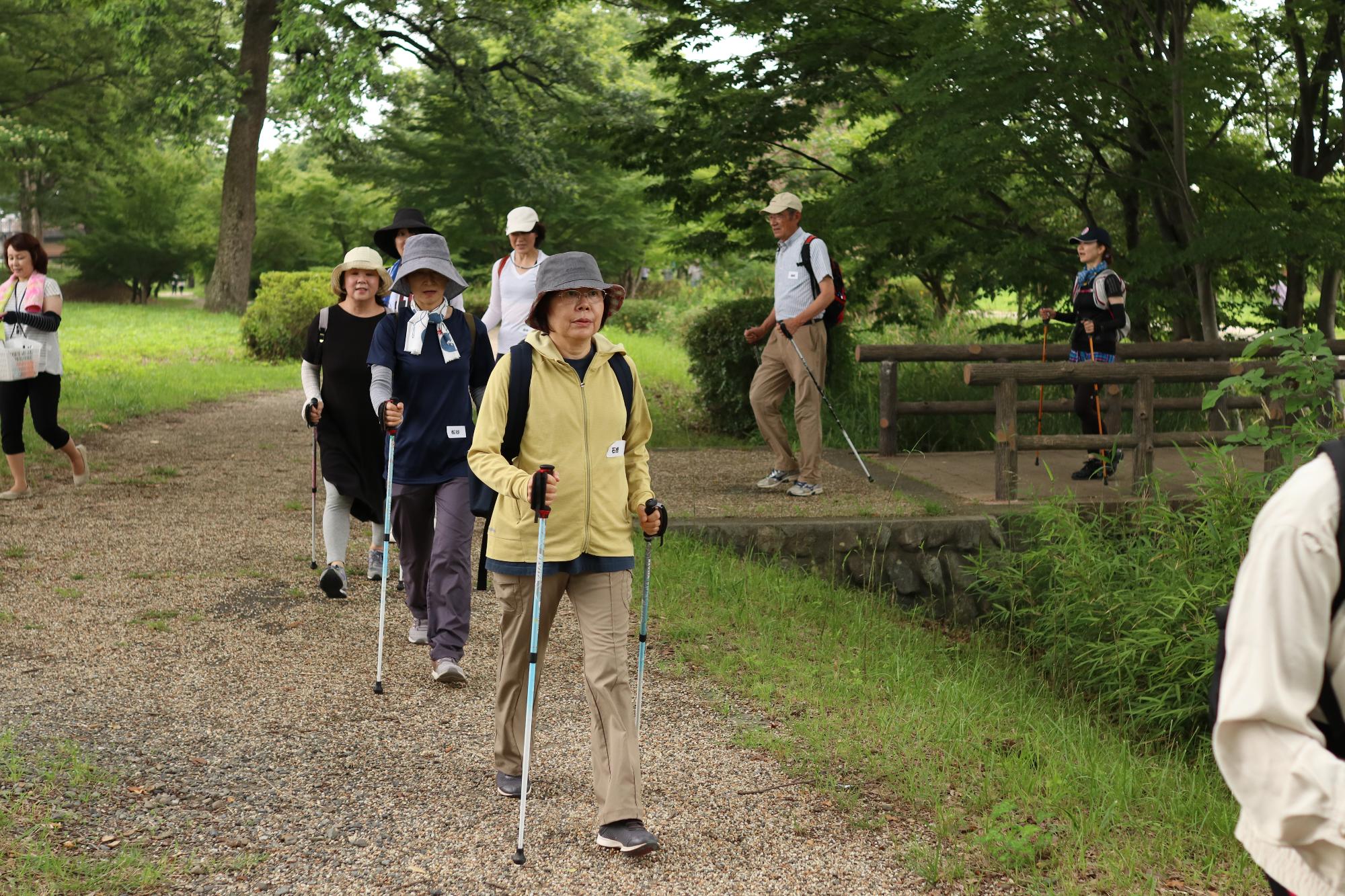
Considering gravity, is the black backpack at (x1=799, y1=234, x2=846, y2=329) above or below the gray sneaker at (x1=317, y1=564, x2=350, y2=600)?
above

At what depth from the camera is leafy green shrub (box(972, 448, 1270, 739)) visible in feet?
20.7

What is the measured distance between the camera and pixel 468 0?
3017cm

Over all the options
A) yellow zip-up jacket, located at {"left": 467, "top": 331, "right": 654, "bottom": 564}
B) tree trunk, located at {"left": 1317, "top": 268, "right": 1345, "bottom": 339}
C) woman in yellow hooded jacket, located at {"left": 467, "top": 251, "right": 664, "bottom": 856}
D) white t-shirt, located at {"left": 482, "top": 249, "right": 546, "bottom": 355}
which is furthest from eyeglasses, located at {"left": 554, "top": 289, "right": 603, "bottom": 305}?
tree trunk, located at {"left": 1317, "top": 268, "right": 1345, "bottom": 339}

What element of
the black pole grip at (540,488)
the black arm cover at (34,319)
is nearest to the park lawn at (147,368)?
the black arm cover at (34,319)

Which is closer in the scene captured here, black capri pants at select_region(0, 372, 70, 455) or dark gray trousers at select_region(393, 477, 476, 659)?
dark gray trousers at select_region(393, 477, 476, 659)

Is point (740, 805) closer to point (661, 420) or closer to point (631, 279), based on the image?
point (661, 420)

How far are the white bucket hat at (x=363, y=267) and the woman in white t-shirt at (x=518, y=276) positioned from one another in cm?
73

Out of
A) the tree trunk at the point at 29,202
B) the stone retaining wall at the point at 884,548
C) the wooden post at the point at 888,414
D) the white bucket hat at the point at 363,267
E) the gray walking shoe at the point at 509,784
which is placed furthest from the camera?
the tree trunk at the point at 29,202

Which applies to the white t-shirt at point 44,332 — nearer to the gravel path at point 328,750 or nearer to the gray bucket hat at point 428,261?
the gravel path at point 328,750

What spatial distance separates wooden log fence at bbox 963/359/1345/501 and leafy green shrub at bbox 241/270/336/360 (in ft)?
55.9

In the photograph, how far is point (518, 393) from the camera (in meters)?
4.13

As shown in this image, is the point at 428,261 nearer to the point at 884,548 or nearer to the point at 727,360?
the point at 884,548

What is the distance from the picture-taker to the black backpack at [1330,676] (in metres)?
1.73

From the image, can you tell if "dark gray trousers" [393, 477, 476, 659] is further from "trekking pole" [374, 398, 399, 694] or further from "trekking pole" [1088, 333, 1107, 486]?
"trekking pole" [1088, 333, 1107, 486]
